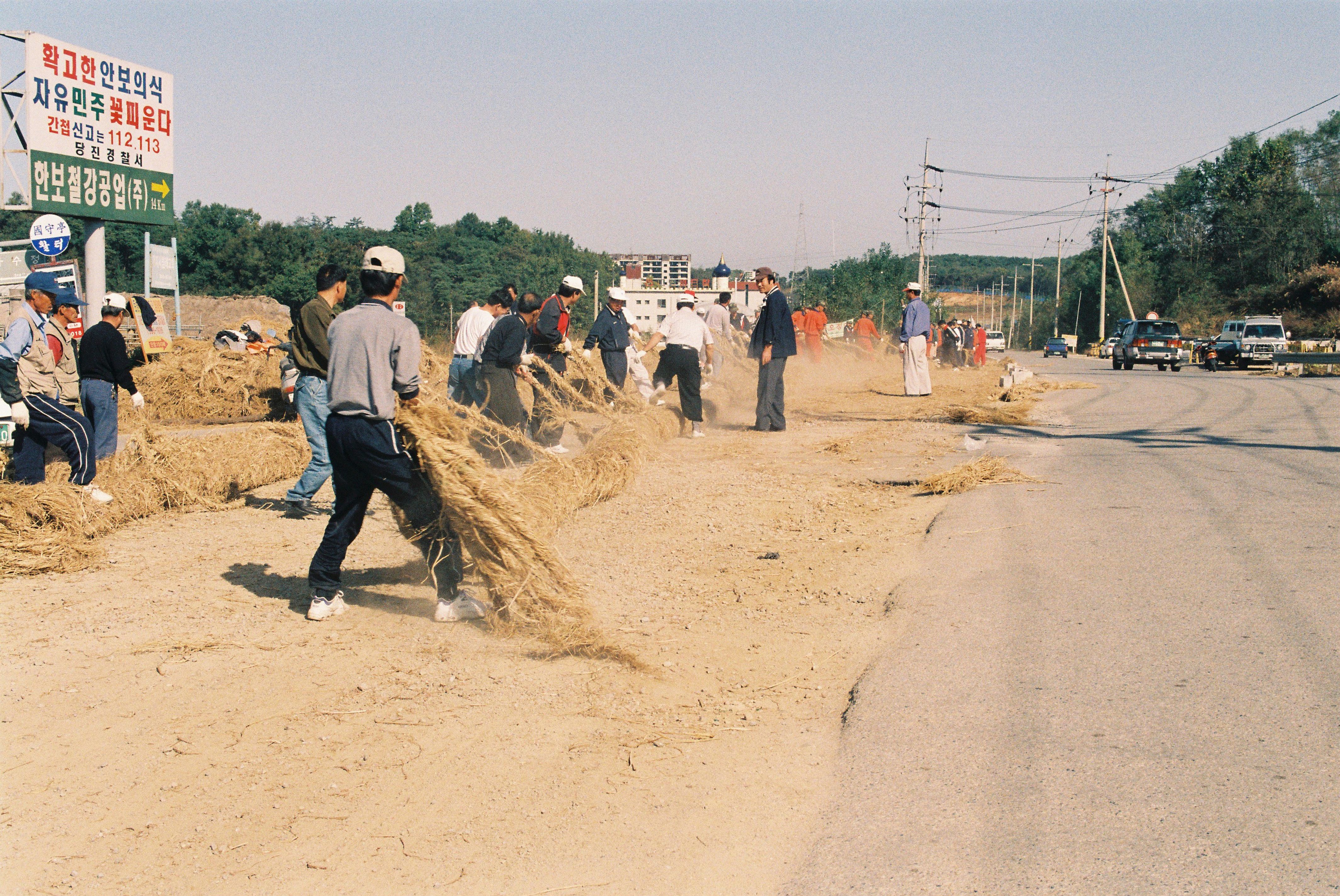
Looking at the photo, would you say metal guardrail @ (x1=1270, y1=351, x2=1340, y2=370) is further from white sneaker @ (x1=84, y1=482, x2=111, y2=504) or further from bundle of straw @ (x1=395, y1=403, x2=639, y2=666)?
white sneaker @ (x1=84, y1=482, x2=111, y2=504)

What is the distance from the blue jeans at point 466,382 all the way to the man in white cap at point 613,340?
2.09 m

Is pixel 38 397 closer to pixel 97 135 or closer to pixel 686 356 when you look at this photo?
pixel 686 356

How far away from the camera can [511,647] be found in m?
5.32

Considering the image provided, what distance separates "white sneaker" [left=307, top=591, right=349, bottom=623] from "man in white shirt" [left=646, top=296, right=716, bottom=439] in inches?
305

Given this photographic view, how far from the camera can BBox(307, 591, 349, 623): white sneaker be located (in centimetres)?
569

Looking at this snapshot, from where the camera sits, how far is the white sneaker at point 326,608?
5.69m

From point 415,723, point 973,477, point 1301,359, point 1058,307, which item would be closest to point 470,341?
point 973,477

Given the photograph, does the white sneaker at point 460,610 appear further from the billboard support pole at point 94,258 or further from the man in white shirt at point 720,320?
the billboard support pole at point 94,258

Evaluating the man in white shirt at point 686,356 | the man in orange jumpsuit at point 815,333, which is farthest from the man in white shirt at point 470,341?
the man in orange jumpsuit at point 815,333

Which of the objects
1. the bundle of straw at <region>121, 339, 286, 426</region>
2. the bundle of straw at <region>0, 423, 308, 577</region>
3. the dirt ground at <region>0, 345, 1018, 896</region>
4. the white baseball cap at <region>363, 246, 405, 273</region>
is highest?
the white baseball cap at <region>363, 246, 405, 273</region>

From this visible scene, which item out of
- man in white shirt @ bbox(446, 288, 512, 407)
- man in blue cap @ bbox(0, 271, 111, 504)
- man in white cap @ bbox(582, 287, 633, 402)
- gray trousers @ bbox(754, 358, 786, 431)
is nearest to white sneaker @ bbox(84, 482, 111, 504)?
man in blue cap @ bbox(0, 271, 111, 504)

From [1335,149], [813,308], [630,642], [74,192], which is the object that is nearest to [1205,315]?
[1335,149]

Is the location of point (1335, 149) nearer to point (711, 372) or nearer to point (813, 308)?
point (813, 308)

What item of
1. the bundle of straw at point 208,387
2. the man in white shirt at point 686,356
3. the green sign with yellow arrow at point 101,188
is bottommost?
the bundle of straw at point 208,387
